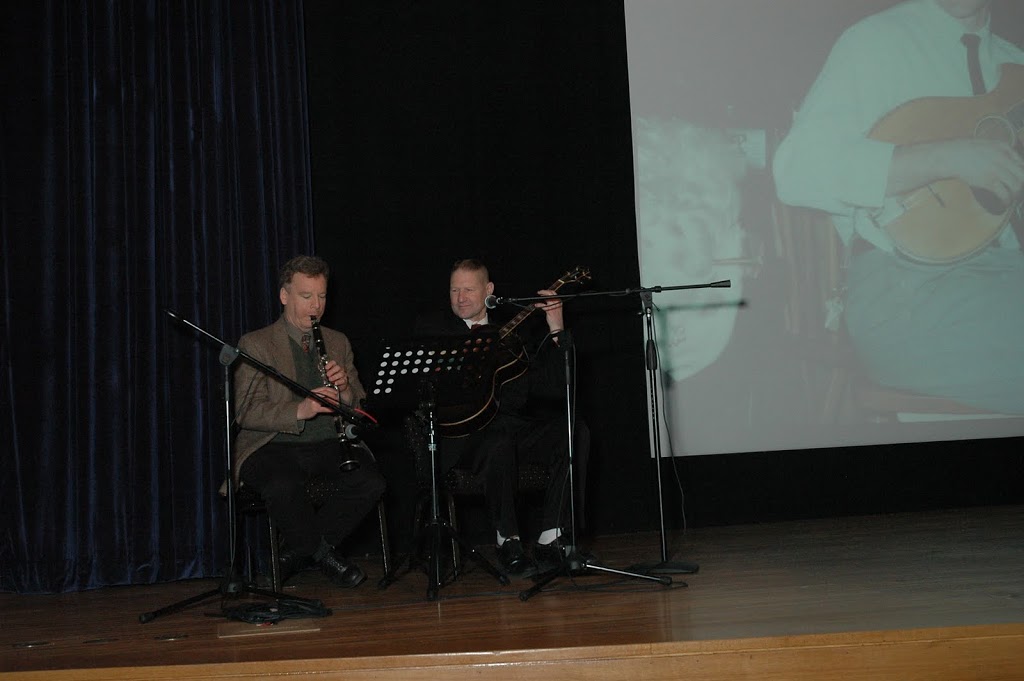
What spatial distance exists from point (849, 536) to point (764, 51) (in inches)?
94.9

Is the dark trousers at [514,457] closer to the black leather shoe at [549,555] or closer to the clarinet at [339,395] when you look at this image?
the black leather shoe at [549,555]

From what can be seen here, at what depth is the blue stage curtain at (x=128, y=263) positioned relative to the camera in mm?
4059

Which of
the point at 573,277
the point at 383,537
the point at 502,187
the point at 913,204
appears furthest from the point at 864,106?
the point at 383,537

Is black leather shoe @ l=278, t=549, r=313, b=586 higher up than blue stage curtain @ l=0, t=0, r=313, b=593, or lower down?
lower down

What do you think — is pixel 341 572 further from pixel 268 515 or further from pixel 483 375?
pixel 483 375

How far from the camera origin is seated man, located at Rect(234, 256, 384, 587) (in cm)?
348

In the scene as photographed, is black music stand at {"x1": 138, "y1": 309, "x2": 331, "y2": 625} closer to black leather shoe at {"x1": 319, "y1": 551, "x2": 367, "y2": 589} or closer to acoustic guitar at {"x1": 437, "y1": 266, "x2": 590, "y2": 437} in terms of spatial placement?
black leather shoe at {"x1": 319, "y1": 551, "x2": 367, "y2": 589}

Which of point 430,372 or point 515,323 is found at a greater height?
point 515,323

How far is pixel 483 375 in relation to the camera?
3.33 metres

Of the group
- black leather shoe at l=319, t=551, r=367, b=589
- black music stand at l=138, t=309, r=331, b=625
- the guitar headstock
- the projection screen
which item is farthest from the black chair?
the projection screen

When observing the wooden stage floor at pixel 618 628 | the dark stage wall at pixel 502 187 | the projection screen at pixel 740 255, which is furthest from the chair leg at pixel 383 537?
the projection screen at pixel 740 255

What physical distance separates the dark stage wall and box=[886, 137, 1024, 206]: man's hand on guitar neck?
1.36m

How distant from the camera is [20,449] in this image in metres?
4.04

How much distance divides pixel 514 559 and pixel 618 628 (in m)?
0.98
